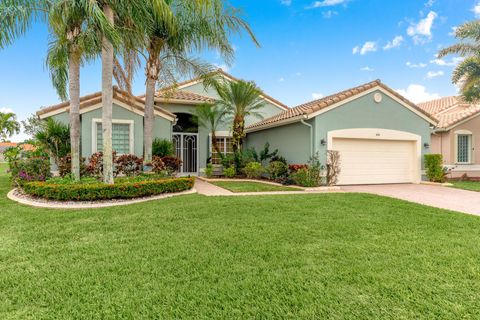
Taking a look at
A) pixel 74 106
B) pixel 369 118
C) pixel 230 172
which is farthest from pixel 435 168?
pixel 74 106

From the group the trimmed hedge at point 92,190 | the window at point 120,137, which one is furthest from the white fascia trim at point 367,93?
the window at point 120,137

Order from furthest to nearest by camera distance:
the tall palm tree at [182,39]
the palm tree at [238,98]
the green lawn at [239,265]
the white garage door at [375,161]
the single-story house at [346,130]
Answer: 1. the palm tree at [238,98]
2. the white garage door at [375,161]
3. the single-story house at [346,130]
4. the tall palm tree at [182,39]
5. the green lawn at [239,265]

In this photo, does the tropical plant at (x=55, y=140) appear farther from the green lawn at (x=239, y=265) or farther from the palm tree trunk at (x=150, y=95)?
the green lawn at (x=239, y=265)

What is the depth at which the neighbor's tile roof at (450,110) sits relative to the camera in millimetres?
18906

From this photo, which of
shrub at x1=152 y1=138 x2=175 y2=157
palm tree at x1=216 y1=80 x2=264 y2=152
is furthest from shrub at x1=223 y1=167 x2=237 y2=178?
shrub at x1=152 y1=138 x2=175 y2=157

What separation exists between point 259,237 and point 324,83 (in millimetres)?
19922

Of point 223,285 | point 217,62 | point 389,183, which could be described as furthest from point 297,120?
point 223,285

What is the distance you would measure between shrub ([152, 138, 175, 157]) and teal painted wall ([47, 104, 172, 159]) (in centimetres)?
64

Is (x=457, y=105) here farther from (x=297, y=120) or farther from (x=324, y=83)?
(x=297, y=120)

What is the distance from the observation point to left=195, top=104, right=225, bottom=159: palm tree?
682 inches

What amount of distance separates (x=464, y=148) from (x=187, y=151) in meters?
20.0

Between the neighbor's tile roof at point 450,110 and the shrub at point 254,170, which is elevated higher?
the neighbor's tile roof at point 450,110

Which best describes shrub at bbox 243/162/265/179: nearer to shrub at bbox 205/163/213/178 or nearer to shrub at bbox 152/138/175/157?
shrub at bbox 205/163/213/178

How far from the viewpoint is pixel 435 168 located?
14.7 meters
